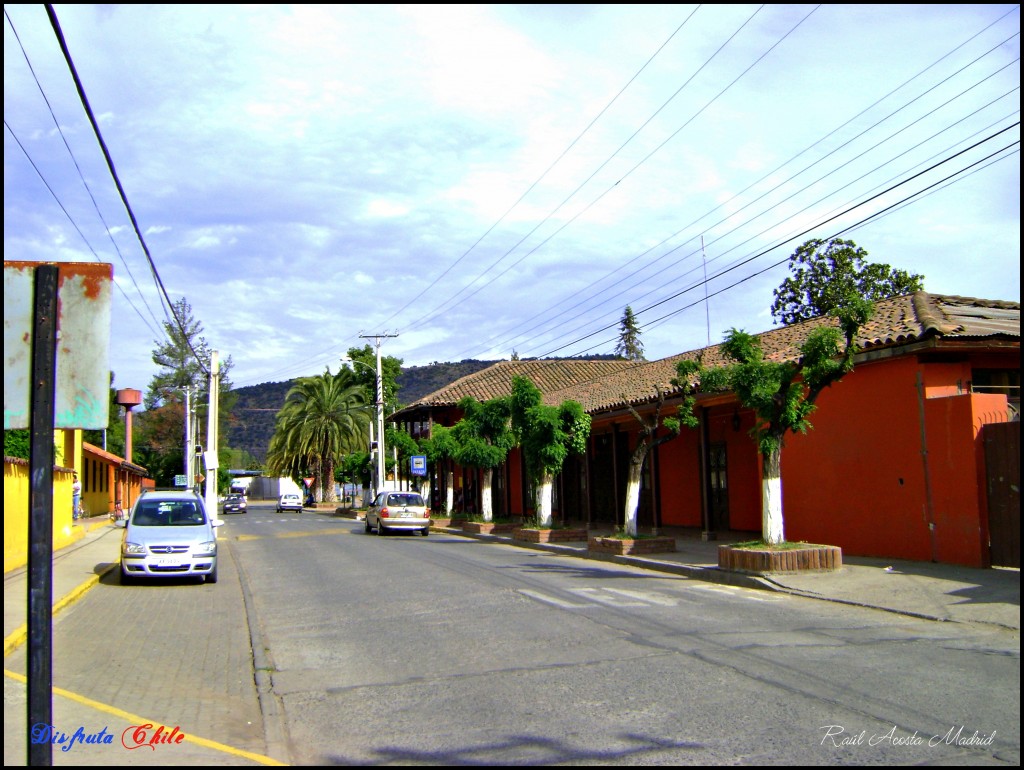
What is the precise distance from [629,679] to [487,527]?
21271 mm

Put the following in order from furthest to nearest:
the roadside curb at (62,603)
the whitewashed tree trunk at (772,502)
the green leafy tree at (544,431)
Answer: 1. the green leafy tree at (544,431)
2. the whitewashed tree trunk at (772,502)
3. the roadside curb at (62,603)

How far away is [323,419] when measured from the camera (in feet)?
196

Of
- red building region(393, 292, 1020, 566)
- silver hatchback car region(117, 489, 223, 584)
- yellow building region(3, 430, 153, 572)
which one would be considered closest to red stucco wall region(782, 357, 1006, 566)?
red building region(393, 292, 1020, 566)

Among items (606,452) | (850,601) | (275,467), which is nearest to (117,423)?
(275,467)

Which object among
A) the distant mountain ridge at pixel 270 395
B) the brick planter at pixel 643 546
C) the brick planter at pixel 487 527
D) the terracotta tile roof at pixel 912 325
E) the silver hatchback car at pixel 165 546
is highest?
the distant mountain ridge at pixel 270 395

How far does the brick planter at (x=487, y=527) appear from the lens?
27.5m

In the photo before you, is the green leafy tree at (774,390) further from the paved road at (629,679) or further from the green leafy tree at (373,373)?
the green leafy tree at (373,373)

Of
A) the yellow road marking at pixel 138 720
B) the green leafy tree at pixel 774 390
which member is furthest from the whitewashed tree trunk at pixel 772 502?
the yellow road marking at pixel 138 720

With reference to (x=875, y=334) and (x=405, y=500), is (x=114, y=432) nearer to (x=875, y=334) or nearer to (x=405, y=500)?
(x=405, y=500)

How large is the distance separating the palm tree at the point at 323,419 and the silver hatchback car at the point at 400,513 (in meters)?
28.3

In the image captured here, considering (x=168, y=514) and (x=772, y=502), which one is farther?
(x=168, y=514)

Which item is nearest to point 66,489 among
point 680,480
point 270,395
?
point 680,480

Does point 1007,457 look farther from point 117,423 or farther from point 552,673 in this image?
point 117,423

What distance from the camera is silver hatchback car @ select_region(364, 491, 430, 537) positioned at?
29023mm
